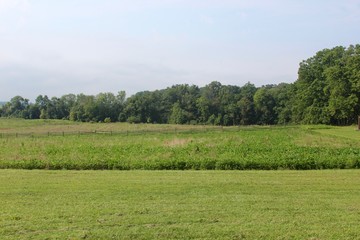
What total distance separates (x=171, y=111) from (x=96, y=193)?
119 m

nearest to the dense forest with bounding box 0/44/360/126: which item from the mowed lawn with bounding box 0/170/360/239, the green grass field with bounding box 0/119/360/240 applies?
the green grass field with bounding box 0/119/360/240

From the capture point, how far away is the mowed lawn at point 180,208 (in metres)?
7.05

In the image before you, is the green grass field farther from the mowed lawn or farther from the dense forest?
the dense forest

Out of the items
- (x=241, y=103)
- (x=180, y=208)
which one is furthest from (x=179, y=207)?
(x=241, y=103)

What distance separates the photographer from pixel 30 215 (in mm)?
8289

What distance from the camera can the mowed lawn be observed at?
7.05 meters

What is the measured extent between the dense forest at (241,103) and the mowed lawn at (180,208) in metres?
64.0

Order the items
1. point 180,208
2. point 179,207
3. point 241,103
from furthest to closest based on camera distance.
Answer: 1. point 241,103
2. point 179,207
3. point 180,208

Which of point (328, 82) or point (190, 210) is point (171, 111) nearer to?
point (328, 82)

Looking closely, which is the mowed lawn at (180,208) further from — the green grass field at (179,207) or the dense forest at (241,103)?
the dense forest at (241,103)

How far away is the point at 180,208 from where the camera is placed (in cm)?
894

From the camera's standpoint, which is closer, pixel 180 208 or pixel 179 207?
pixel 180 208

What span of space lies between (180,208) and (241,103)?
108 m

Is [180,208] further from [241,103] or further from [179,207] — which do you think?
[241,103]
